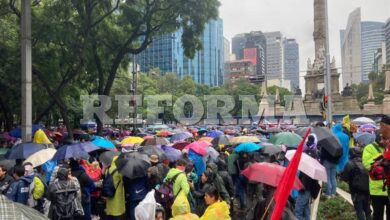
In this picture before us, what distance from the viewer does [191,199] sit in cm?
725

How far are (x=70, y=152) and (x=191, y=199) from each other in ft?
8.13

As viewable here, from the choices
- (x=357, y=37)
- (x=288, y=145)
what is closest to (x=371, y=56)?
(x=357, y=37)

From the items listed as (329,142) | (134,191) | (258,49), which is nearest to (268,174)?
(134,191)

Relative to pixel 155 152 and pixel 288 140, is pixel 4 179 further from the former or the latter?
pixel 288 140

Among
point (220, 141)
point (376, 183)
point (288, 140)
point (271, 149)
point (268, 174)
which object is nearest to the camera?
point (268, 174)

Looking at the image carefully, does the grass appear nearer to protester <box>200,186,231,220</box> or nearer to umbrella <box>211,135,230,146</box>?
umbrella <box>211,135,230,146</box>

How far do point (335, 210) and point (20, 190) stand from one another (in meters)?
6.19

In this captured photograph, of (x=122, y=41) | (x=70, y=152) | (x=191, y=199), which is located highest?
(x=122, y=41)

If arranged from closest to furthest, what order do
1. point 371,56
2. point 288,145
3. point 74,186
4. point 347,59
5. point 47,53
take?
point 74,186
point 288,145
point 47,53
point 347,59
point 371,56

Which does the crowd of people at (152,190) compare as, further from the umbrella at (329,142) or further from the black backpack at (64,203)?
the umbrella at (329,142)

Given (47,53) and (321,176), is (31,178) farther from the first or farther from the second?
(47,53)

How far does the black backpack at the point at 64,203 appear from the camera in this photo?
258 inches

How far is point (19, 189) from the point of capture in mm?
6746

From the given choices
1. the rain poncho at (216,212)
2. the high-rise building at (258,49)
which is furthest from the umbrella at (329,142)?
the high-rise building at (258,49)
